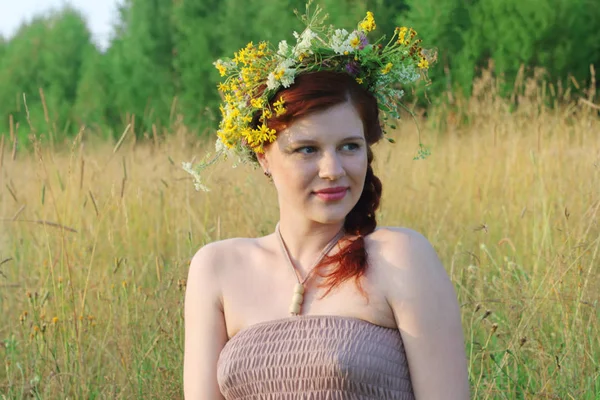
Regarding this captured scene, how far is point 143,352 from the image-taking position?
3.45 meters

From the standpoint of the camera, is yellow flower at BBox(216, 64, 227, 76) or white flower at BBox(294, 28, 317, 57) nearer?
white flower at BBox(294, 28, 317, 57)

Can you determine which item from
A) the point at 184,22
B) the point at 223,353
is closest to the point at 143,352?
the point at 223,353

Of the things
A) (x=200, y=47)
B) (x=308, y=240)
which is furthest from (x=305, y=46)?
(x=200, y=47)

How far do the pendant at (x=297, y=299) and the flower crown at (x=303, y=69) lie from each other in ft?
1.19

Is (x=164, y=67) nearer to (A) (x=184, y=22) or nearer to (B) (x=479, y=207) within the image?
(A) (x=184, y=22)

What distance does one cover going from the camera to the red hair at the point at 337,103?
2.12 m

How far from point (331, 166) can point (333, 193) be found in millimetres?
76

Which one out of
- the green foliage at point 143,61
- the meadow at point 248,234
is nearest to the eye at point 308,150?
the meadow at point 248,234

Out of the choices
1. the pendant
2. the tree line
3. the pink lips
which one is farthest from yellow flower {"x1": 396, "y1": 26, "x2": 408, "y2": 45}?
the tree line

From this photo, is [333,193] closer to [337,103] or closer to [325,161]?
[325,161]

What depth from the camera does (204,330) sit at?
2246 millimetres

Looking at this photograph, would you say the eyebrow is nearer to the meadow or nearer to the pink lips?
the pink lips

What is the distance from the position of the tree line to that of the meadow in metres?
2.50

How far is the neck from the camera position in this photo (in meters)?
2.23
